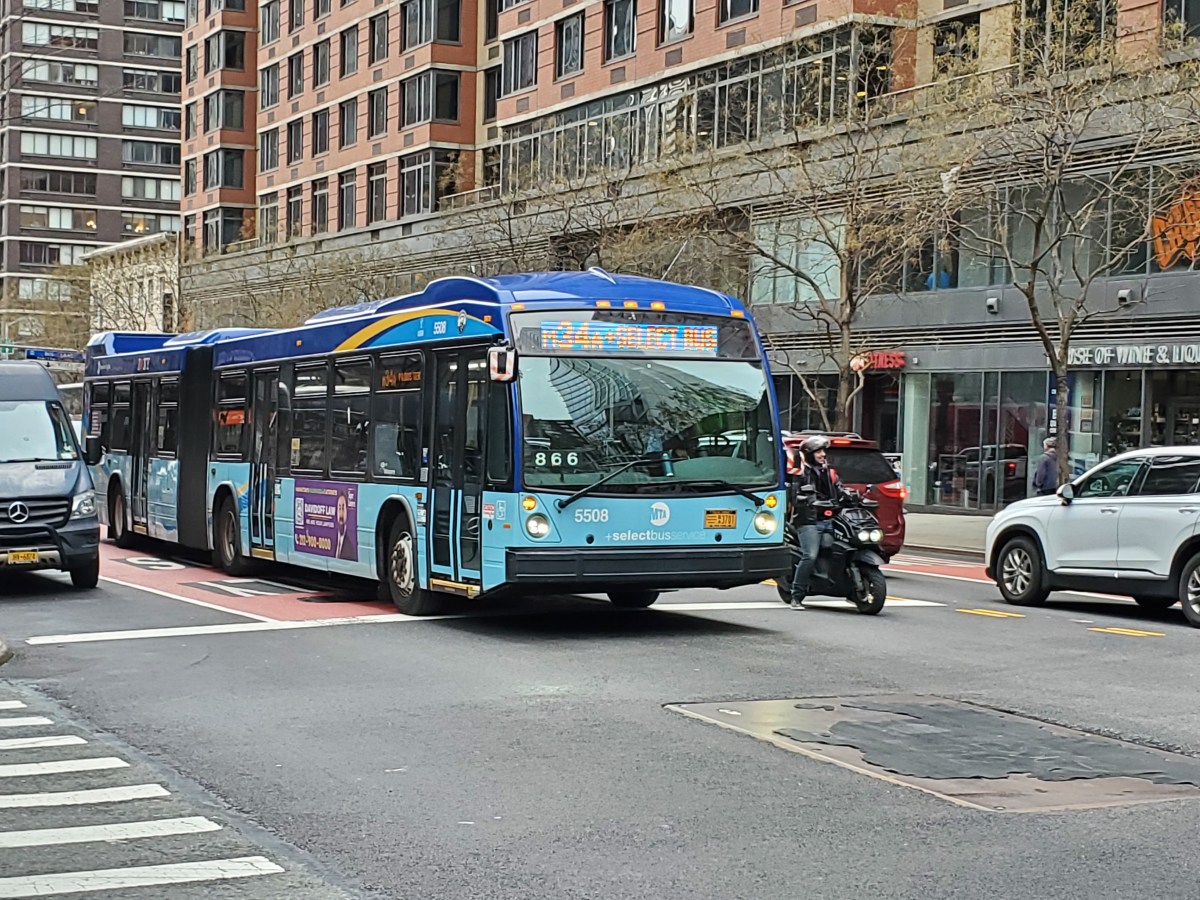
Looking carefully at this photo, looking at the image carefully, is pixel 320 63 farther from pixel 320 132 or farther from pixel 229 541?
pixel 229 541

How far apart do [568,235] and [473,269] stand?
372 inches

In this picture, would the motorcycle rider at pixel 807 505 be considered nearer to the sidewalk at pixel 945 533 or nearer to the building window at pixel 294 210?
the sidewalk at pixel 945 533

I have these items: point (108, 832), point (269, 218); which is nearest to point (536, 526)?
point (108, 832)

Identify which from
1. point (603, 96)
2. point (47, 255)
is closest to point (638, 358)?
point (603, 96)

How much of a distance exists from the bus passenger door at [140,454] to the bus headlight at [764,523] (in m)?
12.0

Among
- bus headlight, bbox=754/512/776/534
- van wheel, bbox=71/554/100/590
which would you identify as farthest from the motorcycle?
van wheel, bbox=71/554/100/590

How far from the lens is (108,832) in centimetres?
711

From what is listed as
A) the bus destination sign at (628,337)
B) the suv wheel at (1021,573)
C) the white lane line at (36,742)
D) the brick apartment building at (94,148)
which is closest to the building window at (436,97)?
the suv wheel at (1021,573)

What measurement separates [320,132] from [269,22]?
887 cm

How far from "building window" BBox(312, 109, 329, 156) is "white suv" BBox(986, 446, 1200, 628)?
5131 cm

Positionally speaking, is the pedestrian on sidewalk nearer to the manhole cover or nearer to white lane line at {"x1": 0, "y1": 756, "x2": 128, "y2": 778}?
the manhole cover

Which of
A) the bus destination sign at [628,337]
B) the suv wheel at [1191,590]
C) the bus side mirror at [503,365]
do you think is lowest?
the suv wheel at [1191,590]

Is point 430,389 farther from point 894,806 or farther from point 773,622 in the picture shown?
point 894,806

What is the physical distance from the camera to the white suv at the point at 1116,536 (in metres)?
16.2
